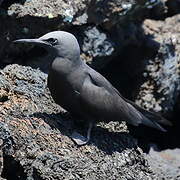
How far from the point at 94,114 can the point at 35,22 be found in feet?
6.59

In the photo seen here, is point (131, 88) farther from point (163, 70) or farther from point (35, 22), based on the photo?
point (35, 22)

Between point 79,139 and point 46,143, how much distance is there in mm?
458

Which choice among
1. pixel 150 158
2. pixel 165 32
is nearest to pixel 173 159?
pixel 150 158

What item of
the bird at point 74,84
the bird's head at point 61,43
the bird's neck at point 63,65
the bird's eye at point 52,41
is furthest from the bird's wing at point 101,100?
the bird's eye at point 52,41

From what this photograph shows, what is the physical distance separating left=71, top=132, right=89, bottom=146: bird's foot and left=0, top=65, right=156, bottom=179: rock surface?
63mm

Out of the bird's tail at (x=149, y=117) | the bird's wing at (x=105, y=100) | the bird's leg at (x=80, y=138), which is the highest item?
the bird's wing at (x=105, y=100)

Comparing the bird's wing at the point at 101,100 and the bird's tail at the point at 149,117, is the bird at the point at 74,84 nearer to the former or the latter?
the bird's wing at the point at 101,100

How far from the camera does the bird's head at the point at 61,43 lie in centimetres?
623

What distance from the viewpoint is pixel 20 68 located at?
→ 6.99m

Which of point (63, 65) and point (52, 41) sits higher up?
point (52, 41)

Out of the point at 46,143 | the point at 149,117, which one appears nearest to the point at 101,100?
the point at 46,143

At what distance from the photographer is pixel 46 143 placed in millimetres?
5875

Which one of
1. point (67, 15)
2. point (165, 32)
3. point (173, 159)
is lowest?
point (173, 159)

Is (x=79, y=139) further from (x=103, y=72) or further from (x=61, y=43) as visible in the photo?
(x=103, y=72)
